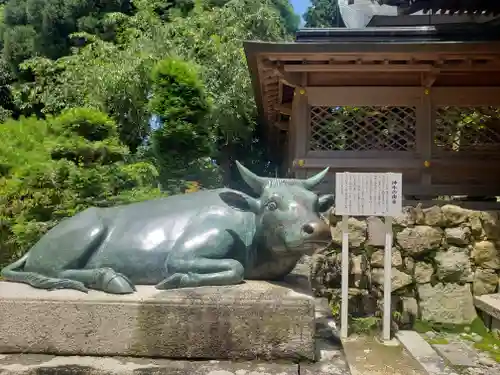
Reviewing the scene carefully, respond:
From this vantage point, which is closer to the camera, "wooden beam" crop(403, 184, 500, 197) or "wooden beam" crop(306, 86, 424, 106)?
"wooden beam" crop(403, 184, 500, 197)

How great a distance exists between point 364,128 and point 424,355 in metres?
3.96

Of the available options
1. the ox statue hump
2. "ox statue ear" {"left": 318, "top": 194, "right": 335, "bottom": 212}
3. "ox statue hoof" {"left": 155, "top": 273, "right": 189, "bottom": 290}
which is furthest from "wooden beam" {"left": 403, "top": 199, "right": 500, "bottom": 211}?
"ox statue hoof" {"left": 155, "top": 273, "right": 189, "bottom": 290}

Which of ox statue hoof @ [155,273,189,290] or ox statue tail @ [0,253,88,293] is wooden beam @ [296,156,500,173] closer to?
ox statue hoof @ [155,273,189,290]

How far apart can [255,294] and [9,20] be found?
21042 mm

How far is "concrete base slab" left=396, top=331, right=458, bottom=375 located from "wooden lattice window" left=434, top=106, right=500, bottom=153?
3259mm

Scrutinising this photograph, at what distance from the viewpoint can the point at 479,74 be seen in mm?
8227

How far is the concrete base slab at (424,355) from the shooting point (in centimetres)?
490

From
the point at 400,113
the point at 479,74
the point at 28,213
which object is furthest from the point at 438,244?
the point at 28,213

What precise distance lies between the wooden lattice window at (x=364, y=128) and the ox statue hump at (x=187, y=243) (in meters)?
4.57

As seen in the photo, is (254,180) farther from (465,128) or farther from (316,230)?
(465,128)

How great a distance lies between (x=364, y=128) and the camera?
834 centimetres

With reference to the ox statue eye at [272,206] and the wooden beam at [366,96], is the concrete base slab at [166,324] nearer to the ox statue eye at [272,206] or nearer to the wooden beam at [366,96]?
the ox statue eye at [272,206]

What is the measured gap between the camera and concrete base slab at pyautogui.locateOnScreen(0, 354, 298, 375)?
327 centimetres

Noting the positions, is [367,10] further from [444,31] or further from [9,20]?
[9,20]
